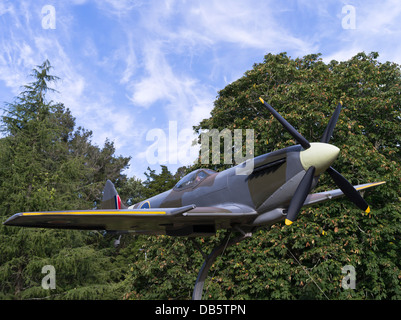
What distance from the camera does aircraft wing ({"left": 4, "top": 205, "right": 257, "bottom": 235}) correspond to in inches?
210

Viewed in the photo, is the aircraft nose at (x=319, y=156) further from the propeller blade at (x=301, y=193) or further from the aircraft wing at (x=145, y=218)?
the aircraft wing at (x=145, y=218)

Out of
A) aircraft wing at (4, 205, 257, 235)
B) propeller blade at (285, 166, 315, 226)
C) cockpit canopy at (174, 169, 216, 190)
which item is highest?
cockpit canopy at (174, 169, 216, 190)

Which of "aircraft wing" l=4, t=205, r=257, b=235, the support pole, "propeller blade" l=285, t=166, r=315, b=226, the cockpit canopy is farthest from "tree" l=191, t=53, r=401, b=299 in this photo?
"propeller blade" l=285, t=166, r=315, b=226

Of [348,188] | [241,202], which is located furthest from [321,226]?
[241,202]

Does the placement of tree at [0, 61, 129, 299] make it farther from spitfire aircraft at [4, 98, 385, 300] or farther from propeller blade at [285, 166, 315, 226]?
propeller blade at [285, 166, 315, 226]

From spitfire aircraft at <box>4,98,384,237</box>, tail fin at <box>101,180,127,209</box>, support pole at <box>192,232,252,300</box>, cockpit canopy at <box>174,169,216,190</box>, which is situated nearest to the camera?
spitfire aircraft at <box>4,98,384,237</box>

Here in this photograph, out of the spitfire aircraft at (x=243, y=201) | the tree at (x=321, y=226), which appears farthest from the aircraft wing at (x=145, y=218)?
the tree at (x=321, y=226)

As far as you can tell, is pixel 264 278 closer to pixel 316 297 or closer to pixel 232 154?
pixel 316 297

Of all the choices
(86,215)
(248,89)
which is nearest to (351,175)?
(248,89)

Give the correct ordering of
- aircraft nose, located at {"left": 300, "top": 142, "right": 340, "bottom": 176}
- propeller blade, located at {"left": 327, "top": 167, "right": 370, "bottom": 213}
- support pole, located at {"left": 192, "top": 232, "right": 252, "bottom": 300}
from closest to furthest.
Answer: aircraft nose, located at {"left": 300, "top": 142, "right": 340, "bottom": 176} < propeller blade, located at {"left": 327, "top": 167, "right": 370, "bottom": 213} < support pole, located at {"left": 192, "top": 232, "right": 252, "bottom": 300}

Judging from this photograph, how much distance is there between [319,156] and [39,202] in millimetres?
16582

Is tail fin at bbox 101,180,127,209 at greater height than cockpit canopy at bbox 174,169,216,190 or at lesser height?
lesser

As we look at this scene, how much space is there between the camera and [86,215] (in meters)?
5.40

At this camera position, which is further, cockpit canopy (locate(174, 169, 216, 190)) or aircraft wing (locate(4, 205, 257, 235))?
cockpit canopy (locate(174, 169, 216, 190))
